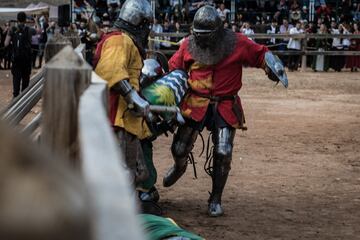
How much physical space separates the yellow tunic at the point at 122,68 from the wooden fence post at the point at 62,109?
321 cm

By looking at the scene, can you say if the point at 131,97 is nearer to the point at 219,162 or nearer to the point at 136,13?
the point at 136,13

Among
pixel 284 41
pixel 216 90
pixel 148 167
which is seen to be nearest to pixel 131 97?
pixel 148 167

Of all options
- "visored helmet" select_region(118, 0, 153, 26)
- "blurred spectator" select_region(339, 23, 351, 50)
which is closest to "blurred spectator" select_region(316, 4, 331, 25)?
"blurred spectator" select_region(339, 23, 351, 50)

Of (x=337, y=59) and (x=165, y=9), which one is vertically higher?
(x=165, y=9)

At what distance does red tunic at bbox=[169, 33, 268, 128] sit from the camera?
21.7 ft

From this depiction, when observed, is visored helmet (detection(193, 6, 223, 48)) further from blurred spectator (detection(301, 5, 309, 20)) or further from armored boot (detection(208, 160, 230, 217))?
blurred spectator (detection(301, 5, 309, 20))

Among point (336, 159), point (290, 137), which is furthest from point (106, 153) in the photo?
point (290, 137)

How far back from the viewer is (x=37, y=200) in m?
0.68

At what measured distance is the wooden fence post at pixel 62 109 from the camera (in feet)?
5.89

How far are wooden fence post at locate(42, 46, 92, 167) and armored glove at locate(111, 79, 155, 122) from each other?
324 cm

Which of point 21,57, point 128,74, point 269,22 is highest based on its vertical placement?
point 128,74

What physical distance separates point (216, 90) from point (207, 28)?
0.54 m

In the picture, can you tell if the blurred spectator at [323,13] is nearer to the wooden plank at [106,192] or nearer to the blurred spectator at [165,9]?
the blurred spectator at [165,9]

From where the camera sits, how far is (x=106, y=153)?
1207mm
